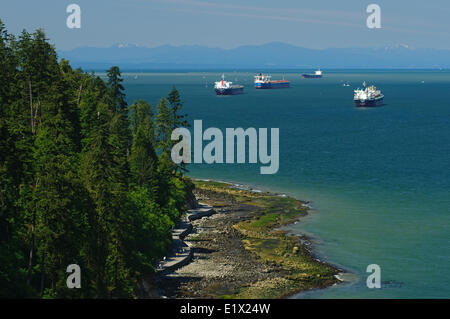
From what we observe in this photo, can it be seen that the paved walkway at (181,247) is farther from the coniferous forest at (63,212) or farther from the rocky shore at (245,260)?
the coniferous forest at (63,212)

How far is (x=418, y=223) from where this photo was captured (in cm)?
8112

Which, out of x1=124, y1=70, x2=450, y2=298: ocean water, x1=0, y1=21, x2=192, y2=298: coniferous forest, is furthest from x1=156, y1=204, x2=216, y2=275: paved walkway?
x1=124, y1=70, x2=450, y2=298: ocean water

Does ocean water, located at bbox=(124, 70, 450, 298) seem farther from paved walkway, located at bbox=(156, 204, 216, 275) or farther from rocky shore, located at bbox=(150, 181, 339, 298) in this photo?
paved walkway, located at bbox=(156, 204, 216, 275)

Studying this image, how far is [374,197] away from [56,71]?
55.6 metres

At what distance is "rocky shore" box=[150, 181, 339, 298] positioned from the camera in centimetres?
5428

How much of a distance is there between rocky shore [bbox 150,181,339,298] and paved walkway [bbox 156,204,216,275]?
1.86 ft

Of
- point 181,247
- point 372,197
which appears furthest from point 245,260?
point 372,197

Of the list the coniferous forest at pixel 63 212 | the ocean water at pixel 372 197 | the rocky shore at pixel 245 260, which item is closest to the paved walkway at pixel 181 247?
the rocky shore at pixel 245 260

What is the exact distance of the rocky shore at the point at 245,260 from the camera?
54.3m

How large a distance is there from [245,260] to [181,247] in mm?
7340
